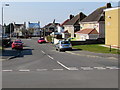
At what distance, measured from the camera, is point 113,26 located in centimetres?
4084

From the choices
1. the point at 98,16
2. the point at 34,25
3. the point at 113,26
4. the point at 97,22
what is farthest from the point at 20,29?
the point at 113,26

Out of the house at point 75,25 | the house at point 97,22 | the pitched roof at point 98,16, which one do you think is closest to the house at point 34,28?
the house at point 75,25

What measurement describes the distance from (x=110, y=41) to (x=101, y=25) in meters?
18.2

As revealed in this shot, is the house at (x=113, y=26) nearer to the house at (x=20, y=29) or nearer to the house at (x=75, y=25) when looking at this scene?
the house at (x=75, y=25)

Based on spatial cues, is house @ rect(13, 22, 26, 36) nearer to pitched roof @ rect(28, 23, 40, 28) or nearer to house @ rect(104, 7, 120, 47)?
pitched roof @ rect(28, 23, 40, 28)

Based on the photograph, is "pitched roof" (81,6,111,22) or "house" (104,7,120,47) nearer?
"house" (104,7,120,47)

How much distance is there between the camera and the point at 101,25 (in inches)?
2376

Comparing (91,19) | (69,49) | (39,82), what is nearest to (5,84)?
(39,82)

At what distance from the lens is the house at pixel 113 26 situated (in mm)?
39250

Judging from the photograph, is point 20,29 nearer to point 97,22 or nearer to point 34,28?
point 34,28

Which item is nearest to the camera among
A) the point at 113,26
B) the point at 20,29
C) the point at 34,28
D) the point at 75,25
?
the point at 113,26

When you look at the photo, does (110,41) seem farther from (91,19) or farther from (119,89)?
(119,89)

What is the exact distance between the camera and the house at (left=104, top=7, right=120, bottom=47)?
39.2 m

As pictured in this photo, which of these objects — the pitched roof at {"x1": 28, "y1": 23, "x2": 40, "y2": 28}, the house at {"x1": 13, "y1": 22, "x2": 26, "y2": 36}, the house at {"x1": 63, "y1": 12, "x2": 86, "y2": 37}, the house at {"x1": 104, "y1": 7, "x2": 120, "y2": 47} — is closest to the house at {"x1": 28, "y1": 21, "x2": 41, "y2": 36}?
the pitched roof at {"x1": 28, "y1": 23, "x2": 40, "y2": 28}
